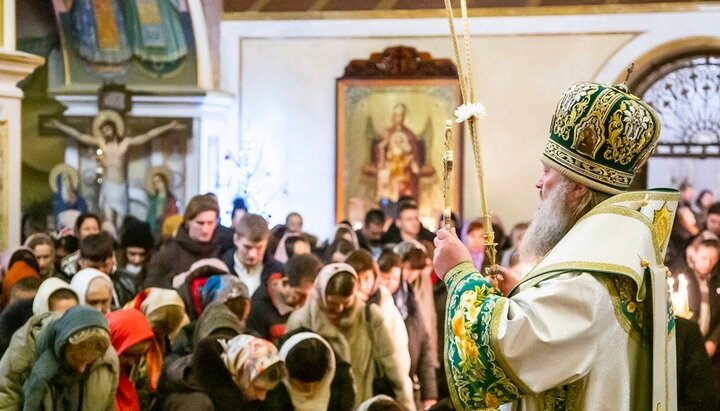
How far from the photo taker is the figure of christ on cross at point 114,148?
54.1 feet

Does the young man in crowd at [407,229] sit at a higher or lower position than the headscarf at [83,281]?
higher

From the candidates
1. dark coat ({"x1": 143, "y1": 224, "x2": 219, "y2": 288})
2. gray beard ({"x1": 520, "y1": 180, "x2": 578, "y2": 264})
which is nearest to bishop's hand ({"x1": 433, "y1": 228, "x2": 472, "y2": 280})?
gray beard ({"x1": 520, "y1": 180, "x2": 578, "y2": 264})

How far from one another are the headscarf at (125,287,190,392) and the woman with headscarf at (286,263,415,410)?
0.60 metres

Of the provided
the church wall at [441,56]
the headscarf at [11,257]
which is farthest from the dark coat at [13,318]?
the church wall at [441,56]

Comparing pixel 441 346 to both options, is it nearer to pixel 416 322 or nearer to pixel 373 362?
pixel 416 322

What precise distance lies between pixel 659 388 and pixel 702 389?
3181mm

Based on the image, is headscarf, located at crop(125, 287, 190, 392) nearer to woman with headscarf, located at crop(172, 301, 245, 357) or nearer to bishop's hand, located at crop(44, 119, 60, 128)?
woman with headscarf, located at crop(172, 301, 245, 357)

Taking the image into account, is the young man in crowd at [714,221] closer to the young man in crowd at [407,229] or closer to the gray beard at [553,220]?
the young man in crowd at [407,229]

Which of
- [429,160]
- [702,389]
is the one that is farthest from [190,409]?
[429,160]

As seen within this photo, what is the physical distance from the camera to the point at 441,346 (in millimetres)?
8430

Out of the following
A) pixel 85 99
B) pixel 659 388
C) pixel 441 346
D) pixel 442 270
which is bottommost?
pixel 441 346

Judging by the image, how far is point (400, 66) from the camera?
1592 centimetres

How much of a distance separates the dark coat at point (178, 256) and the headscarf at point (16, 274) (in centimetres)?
79

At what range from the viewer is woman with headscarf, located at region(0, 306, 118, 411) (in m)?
5.61
